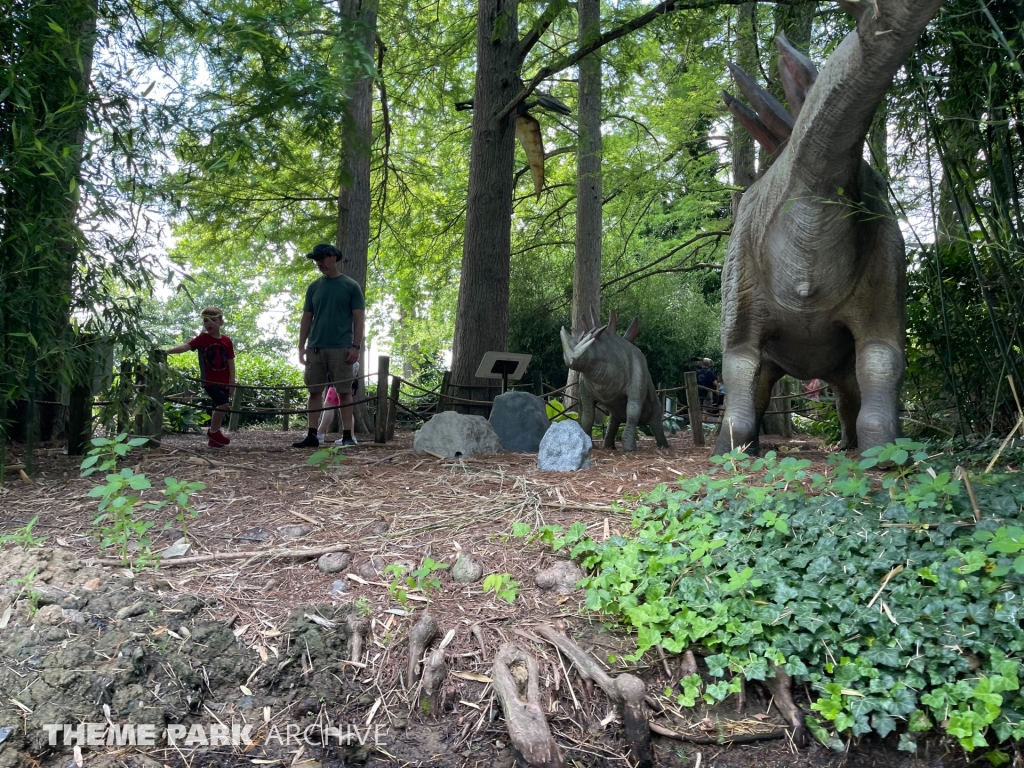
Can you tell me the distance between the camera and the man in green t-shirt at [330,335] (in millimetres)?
7211

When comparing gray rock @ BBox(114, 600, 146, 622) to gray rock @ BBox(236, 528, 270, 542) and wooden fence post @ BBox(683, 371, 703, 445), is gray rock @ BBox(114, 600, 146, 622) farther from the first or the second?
wooden fence post @ BBox(683, 371, 703, 445)

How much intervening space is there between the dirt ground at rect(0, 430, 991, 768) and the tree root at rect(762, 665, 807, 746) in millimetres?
42

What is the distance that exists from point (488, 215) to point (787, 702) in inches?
236

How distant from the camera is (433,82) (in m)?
10.8

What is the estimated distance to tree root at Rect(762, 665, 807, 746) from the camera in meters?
2.79

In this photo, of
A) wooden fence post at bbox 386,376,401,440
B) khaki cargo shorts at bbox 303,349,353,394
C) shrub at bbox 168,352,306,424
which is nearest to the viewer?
khaki cargo shorts at bbox 303,349,353,394

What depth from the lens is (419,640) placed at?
3105 mm

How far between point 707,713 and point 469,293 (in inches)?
221

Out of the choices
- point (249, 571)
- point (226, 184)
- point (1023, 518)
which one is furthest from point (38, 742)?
point (226, 184)

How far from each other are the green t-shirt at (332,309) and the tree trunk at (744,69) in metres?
3.77

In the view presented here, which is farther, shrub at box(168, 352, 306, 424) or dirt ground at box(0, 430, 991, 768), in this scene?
shrub at box(168, 352, 306, 424)

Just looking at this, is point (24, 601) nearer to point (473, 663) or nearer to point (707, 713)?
point (473, 663)

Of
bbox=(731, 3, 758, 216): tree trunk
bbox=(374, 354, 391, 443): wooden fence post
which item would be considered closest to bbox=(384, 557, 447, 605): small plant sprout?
bbox=(374, 354, 391, 443): wooden fence post

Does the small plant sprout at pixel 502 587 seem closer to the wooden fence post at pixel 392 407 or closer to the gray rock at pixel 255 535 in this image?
the gray rock at pixel 255 535
